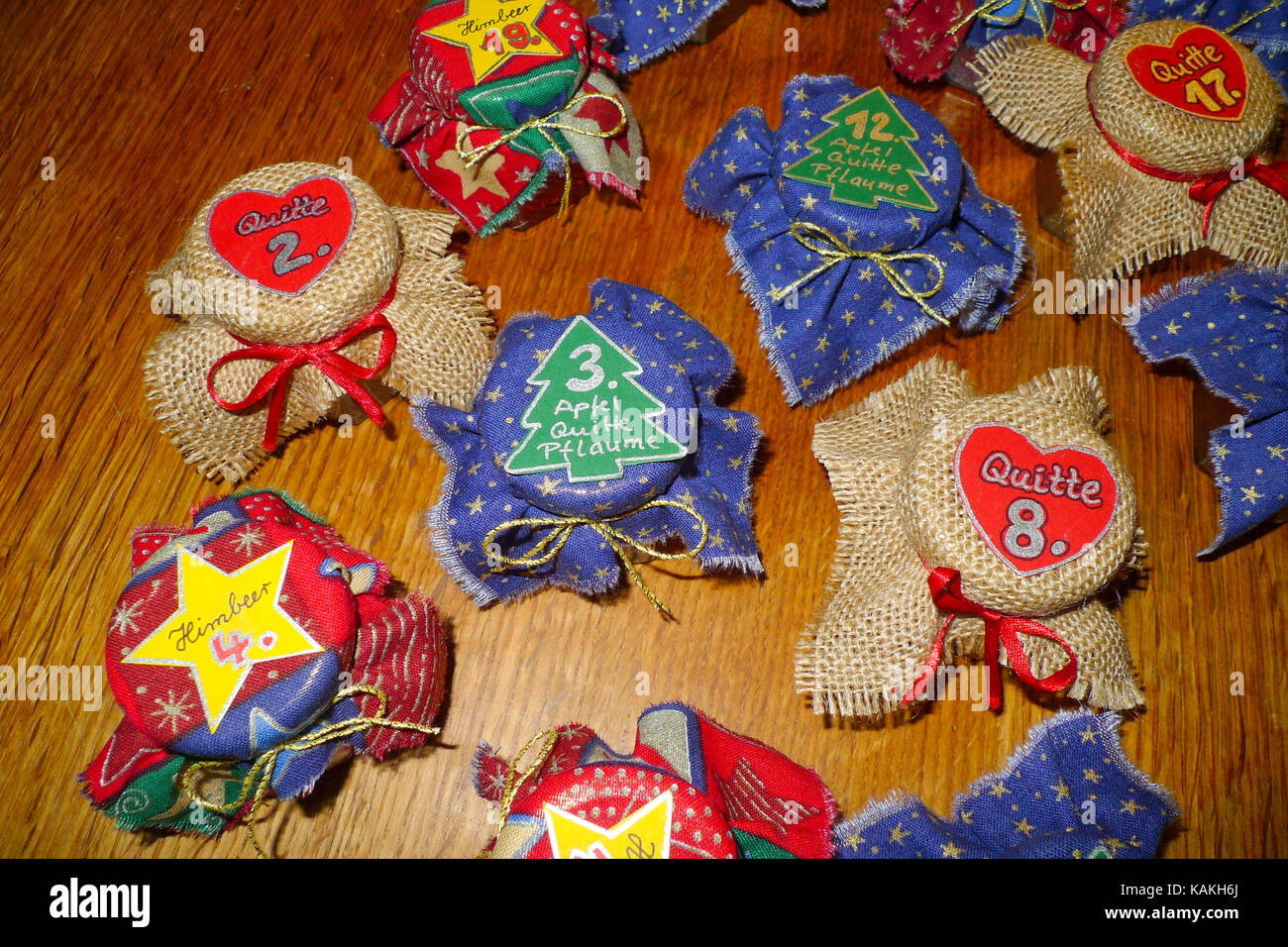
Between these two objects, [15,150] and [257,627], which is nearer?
[257,627]

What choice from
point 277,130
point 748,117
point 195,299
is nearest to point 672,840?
point 195,299

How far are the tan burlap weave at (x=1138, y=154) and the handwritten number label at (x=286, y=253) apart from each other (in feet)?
2.77

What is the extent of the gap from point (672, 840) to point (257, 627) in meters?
A: 0.38

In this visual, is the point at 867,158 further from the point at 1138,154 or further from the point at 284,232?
the point at 284,232

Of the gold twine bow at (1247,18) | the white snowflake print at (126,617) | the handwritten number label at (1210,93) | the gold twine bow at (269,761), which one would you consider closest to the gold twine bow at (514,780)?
the gold twine bow at (269,761)

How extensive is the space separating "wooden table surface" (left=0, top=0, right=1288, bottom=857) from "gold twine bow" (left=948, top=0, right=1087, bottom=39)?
0.40 feet

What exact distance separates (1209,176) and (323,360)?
38.7 inches

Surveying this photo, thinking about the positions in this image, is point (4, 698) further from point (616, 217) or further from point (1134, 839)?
point (1134, 839)

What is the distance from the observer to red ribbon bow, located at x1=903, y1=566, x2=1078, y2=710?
99 centimetres

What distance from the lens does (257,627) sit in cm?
87

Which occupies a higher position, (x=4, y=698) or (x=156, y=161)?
(x=156, y=161)

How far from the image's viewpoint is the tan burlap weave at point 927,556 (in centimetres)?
97

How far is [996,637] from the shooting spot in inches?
40.2

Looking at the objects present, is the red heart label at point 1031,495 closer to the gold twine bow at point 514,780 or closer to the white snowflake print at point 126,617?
the gold twine bow at point 514,780
